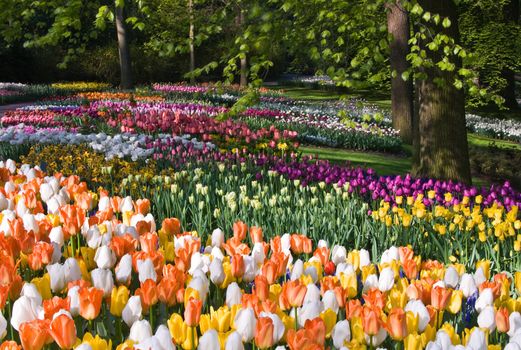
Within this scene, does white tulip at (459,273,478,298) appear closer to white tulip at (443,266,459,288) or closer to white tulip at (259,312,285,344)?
white tulip at (443,266,459,288)

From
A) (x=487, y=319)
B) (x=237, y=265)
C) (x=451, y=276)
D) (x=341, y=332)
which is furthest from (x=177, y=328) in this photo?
(x=451, y=276)

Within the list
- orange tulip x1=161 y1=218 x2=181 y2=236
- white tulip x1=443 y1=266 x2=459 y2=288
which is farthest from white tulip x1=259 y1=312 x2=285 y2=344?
orange tulip x1=161 y1=218 x2=181 y2=236

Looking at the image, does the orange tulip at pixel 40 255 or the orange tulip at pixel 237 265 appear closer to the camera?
the orange tulip at pixel 237 265

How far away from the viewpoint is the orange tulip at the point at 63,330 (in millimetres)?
2057

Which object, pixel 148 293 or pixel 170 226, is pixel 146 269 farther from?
pixel 170 226

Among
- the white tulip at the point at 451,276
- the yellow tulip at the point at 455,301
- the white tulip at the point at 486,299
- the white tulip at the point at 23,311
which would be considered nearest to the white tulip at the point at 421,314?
the yellow tulip at the point at 455,301

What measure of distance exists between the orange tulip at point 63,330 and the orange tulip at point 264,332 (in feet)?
A: 1.92

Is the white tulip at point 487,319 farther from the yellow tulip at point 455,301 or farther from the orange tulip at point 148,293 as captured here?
the orange tulip at point 148,293

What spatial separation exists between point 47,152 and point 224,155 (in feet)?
6.94

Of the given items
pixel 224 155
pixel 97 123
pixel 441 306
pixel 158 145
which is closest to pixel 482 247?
pixel 441 306

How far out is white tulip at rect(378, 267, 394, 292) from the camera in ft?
9.09

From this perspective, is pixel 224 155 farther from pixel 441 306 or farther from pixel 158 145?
pixel 441 306

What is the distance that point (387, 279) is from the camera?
9.11ft

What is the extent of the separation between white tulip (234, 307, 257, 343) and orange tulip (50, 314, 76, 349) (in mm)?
521
